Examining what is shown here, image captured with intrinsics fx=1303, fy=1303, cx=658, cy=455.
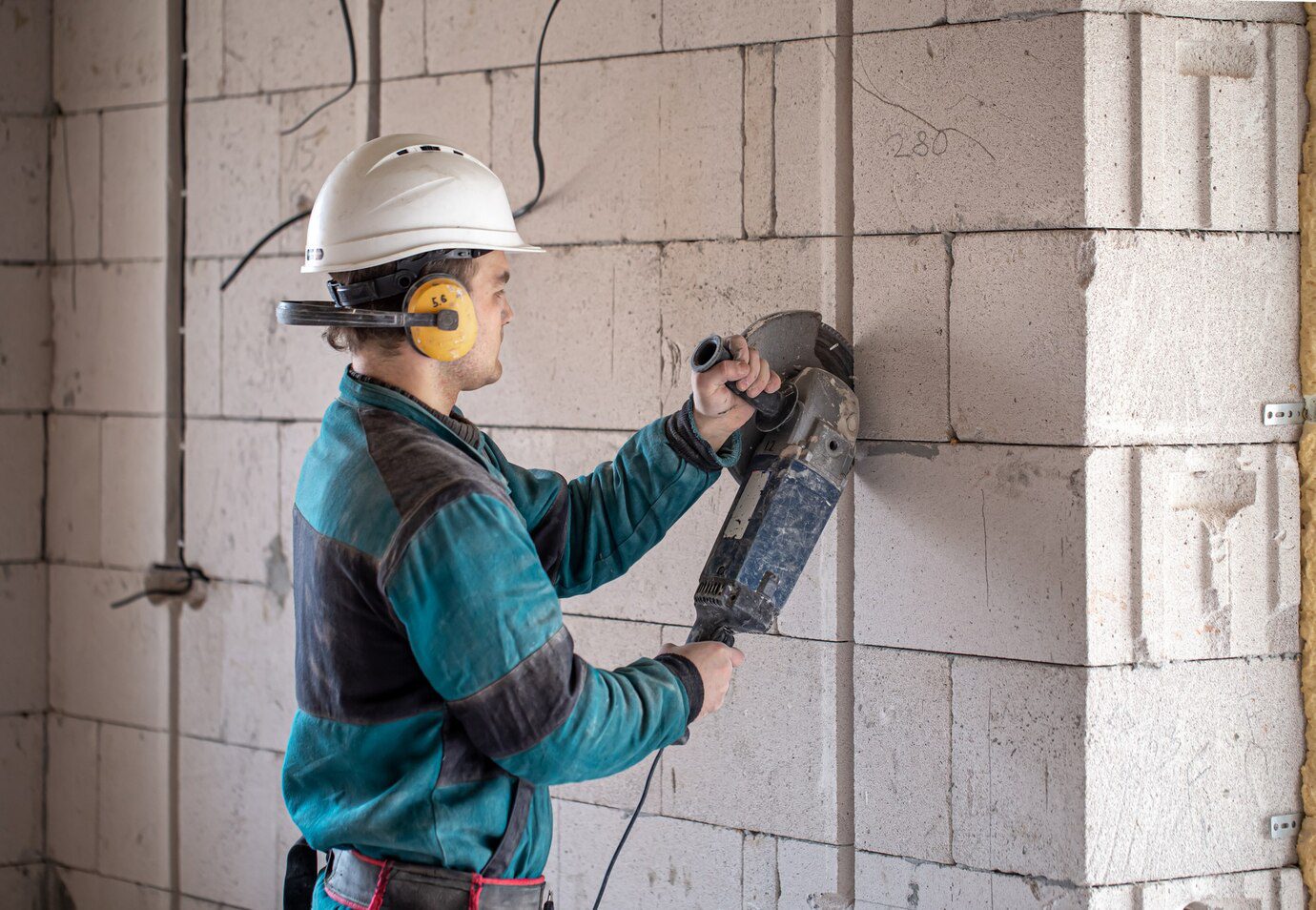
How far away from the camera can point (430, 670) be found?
1765 millimetres

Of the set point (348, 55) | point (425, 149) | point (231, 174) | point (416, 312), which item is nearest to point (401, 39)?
A: point (348, 55)

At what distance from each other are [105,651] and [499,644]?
2501 mm

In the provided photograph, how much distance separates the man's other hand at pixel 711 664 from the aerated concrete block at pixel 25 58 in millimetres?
2874

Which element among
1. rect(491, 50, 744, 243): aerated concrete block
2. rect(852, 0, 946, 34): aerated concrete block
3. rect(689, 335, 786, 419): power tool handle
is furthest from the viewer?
rect(491, 50, 744, 243): aerated concrete block

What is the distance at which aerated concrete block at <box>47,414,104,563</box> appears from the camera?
150 inches

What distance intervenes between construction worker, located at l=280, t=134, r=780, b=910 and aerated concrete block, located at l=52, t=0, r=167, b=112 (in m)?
1.88

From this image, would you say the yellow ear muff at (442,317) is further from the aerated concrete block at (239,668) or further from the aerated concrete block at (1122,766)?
the aerated concrete block at (239,668)

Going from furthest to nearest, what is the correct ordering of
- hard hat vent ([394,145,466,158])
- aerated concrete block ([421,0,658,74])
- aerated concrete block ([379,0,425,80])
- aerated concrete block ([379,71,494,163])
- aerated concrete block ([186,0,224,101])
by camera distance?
aerated concrete block ([186,0,224,101])
aerated concrete block ([379,0,425,80])
aerated concrete block ([379,71,494,163])
aerated concrete block ([421,0,658,74])
hard hat vent ([394,145,466,158])

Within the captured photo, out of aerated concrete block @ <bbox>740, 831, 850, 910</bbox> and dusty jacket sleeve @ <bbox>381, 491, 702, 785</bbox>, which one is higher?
dusty jacket sleeve @ <bbox>381, 491, 702, 785</bbox>

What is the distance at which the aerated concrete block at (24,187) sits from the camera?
3812 millimetres

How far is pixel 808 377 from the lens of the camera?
2445 millimetres

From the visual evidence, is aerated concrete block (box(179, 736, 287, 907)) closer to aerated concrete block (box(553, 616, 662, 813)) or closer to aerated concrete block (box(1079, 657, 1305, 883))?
aerated concrete block (box(553, 616, 662, 813))

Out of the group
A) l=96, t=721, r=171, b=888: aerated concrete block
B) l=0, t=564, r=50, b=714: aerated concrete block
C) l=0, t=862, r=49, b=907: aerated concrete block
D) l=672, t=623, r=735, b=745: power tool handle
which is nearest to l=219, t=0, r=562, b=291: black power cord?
l=672, t=623, r=735, b=745: power tool handle

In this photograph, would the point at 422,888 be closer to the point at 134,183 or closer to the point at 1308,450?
the point at 1308,450
